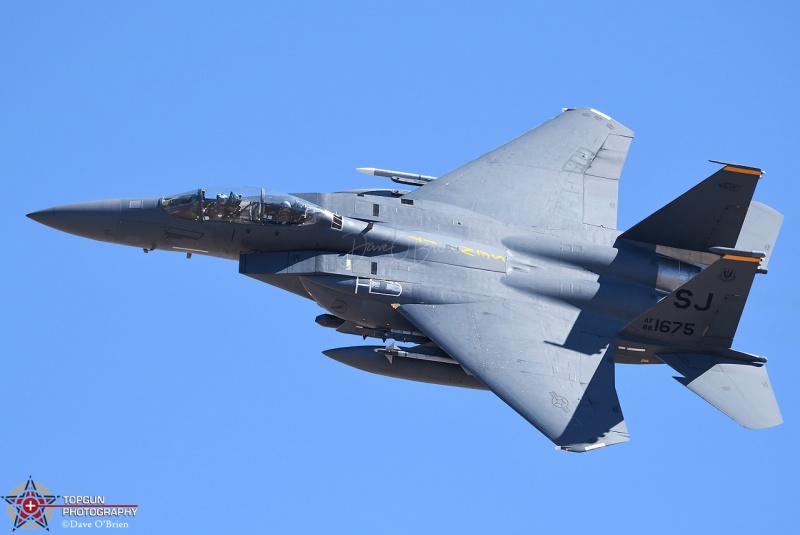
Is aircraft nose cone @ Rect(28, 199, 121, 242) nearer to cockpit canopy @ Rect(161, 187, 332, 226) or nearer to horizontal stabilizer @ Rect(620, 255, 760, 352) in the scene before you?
cockpit canopy @ Rect(161, 187, 332, 226)

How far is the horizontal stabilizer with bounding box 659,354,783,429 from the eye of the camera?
90.6 ft

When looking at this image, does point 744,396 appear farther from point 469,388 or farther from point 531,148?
point 531,148

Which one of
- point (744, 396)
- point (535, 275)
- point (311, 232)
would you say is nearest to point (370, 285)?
point (311, 232)

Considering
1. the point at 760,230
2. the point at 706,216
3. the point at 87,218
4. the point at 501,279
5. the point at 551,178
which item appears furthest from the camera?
the point at 551,178

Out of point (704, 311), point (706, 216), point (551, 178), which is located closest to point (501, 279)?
point (551, 178)

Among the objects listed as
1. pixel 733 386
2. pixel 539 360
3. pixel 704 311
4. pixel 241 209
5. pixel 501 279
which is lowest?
pixel 733 386

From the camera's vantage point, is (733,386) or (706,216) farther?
(706,216)

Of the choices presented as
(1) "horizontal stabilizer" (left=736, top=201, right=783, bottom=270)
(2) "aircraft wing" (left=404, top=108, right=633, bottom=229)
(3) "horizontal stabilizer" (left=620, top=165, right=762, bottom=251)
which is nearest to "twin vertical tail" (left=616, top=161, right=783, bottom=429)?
(3) "horizontal stabilizer" (left=620, top=165, right=762, bottom=251)

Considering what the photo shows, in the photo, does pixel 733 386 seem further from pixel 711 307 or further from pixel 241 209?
pixel 241 209

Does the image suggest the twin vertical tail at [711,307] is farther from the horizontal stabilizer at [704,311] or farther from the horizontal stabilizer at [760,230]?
the horizontal stabilizer at [760,230]

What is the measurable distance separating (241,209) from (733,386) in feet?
32.2

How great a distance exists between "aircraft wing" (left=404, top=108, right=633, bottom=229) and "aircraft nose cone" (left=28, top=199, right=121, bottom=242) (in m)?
5.82

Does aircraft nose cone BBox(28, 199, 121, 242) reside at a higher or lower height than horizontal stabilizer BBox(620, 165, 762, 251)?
lower

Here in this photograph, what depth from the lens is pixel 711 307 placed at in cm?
2802
